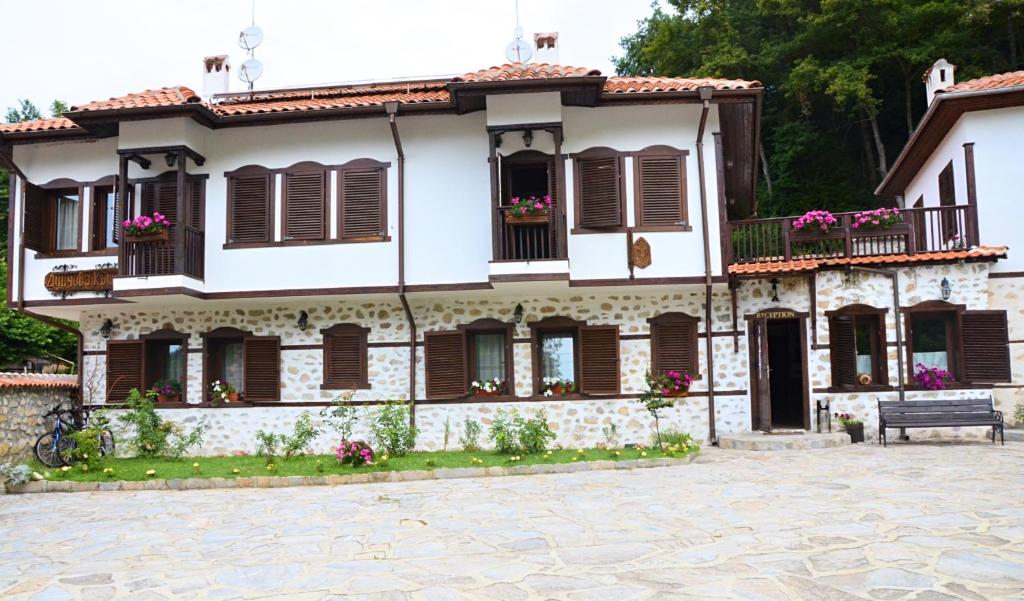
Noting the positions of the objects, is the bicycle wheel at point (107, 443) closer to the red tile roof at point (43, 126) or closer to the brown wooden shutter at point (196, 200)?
the brown wooden shutter at point (196, 200)

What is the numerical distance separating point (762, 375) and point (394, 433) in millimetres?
6211

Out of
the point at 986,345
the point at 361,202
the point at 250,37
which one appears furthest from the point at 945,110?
the point at 250,37

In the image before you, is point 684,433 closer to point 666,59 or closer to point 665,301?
point 665,301

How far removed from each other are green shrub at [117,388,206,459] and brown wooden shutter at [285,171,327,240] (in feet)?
12.0

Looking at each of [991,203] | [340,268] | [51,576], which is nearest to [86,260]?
[340,268]

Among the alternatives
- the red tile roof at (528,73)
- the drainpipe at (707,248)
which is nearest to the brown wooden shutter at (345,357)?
the red tile roof at (528,73)

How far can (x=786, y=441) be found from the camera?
38.0 ft

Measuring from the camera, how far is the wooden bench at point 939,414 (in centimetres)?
1141

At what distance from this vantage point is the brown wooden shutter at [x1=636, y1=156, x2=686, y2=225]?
12.3 meters

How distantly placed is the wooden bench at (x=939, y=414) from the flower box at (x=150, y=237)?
12052 millimetres

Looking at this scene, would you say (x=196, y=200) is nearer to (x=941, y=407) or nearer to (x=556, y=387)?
(x=556, y=387)

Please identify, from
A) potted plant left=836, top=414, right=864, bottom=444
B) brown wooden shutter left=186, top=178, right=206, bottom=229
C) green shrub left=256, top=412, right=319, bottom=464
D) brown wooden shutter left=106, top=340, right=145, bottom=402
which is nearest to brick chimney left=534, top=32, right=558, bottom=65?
brown wooden shutter left=186, top=178, right=206, bottom=229

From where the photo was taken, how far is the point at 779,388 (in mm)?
15906

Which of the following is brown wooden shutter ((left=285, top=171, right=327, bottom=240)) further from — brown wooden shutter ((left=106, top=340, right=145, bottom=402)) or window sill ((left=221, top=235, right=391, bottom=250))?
brown wooden shutter ((left=106, top=340, right=145, bottom=402))
